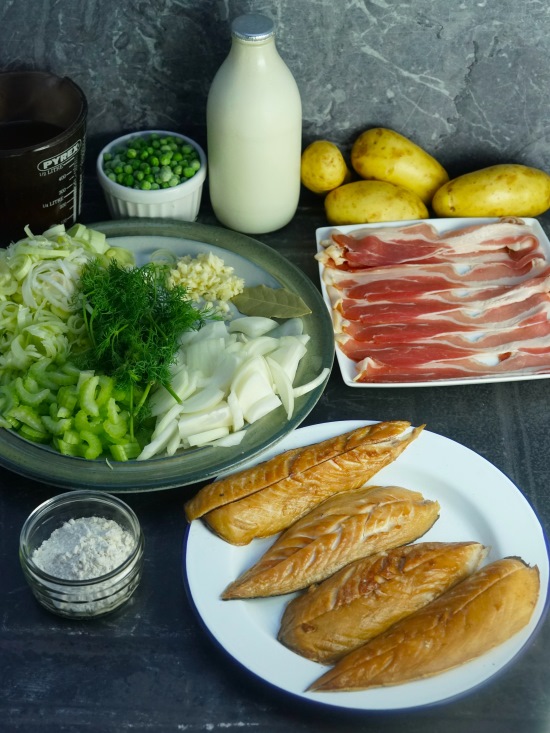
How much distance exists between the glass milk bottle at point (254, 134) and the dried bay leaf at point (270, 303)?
30 centimetres

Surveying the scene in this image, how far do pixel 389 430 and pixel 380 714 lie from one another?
0.53 meters

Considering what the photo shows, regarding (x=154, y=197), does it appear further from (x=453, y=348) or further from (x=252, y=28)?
(x=453, y=348)

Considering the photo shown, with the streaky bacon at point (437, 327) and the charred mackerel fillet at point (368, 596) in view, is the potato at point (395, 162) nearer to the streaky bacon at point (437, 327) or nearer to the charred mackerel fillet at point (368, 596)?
the streaky bacon at point (437, 327)

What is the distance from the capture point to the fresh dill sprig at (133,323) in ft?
5.53

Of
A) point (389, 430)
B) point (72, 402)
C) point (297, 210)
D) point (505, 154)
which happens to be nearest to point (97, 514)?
point (72, 402)

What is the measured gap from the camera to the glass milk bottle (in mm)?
1908

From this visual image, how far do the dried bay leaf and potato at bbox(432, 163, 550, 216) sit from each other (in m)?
0.55

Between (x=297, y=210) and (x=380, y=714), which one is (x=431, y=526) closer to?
(x=380, y=714)

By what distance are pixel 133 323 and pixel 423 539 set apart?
697mm

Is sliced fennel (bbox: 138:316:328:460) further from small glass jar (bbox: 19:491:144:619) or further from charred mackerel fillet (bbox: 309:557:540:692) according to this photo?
charred mackerel fillet (bbox: 309:557:540:692)

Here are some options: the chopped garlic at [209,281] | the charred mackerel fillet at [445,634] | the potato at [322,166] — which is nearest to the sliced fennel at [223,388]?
the chopped garlic at [209,281]

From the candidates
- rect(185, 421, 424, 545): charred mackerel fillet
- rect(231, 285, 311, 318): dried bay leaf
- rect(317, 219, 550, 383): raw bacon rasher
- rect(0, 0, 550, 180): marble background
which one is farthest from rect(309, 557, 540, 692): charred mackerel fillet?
rect(0, 0, 550, 180): marble background

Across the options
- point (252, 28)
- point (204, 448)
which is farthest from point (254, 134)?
point (204, 448)

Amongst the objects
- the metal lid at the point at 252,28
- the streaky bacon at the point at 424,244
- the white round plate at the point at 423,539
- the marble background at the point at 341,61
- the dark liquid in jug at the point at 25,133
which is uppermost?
the metal lid at the point at 252,28
